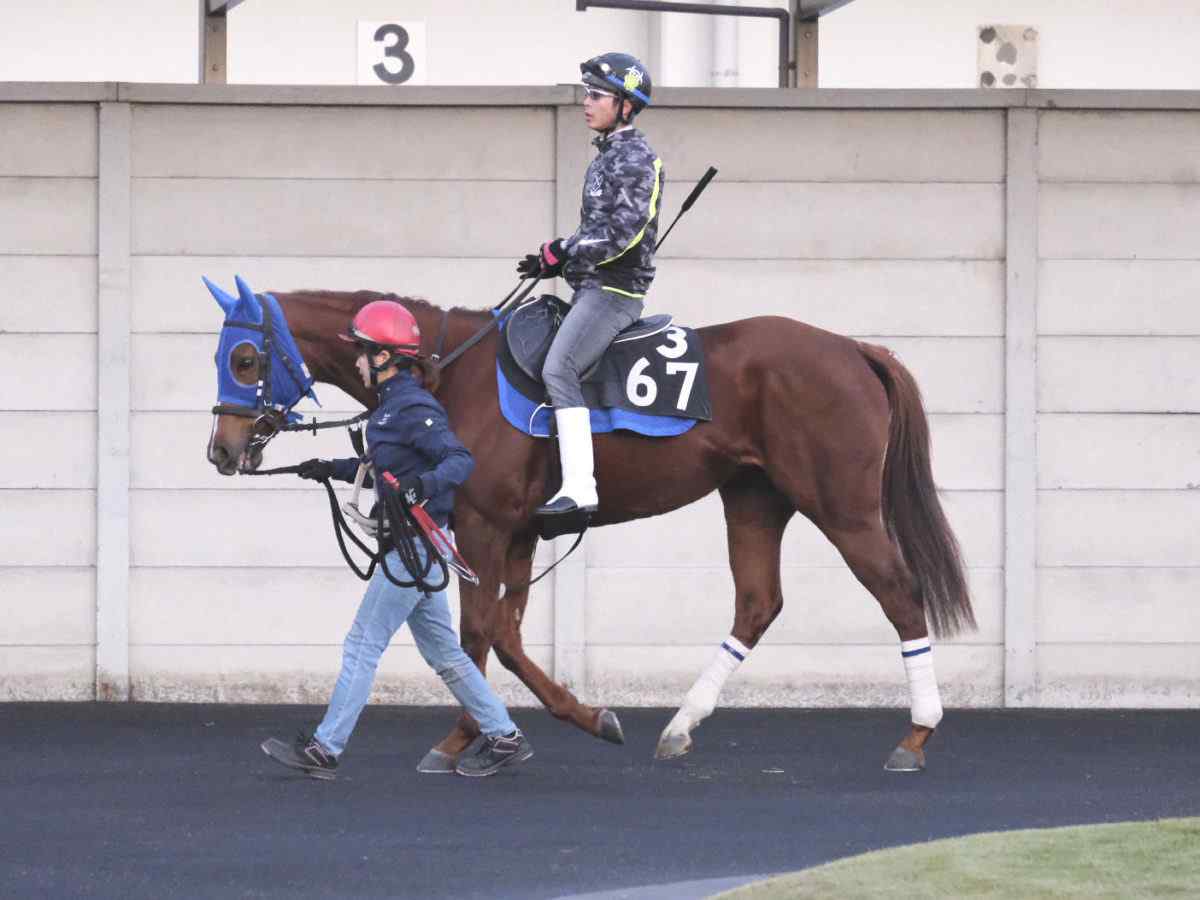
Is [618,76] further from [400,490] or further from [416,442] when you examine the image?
[400,490]

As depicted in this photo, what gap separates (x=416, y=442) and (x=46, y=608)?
3269 mm

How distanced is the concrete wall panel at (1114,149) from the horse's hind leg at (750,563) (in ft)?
8.25

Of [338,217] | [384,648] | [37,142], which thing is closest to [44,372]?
[37,142]

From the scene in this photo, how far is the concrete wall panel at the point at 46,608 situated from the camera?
10.3 metres

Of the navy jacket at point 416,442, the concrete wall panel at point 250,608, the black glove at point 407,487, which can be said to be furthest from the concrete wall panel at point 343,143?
the black glove at point 407,487

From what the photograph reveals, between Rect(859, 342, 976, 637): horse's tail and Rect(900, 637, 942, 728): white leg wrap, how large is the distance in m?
0.22

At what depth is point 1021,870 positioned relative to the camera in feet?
19.0

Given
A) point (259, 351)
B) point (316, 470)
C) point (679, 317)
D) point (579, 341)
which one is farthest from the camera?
point (679, 317)

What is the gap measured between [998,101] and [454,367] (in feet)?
11.1

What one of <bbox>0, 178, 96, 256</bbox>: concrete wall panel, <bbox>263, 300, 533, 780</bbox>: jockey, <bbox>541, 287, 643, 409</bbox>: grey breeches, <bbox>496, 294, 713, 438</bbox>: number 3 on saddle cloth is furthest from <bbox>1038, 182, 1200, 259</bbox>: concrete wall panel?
<bbox>0, 178, 96, 256</bbox>: concrete wall panel

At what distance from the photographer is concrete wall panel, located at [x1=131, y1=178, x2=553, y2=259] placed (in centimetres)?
1034

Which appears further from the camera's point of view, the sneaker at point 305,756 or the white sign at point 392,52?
the white sign at point 392,52

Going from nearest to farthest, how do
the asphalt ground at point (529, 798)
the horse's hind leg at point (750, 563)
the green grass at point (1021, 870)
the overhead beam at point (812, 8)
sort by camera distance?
the green grass at point (1021, 870) < the asphalt ground at point (529, 798) < the horse's hind leg at point (750, 563) < the overhead beam at point (812, 8)

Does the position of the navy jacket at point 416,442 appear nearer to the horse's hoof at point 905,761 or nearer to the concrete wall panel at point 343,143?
the horse's hoof at point 905,761
